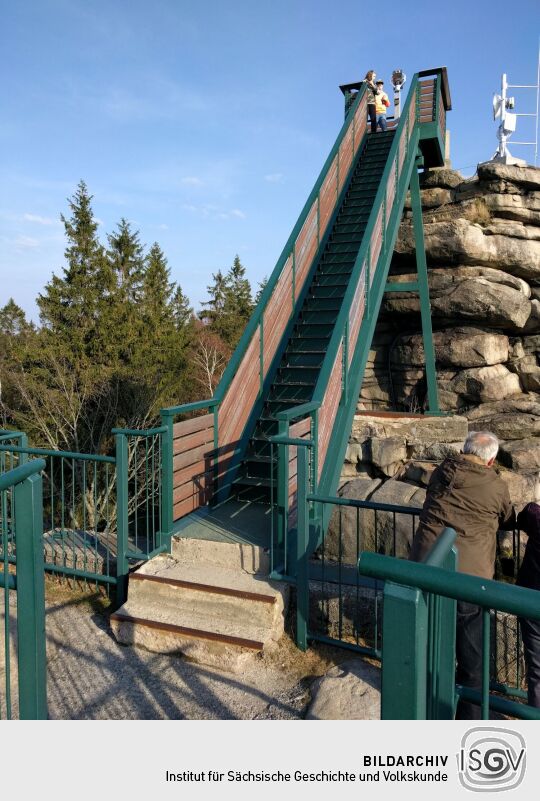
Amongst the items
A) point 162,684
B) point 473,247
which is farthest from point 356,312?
point 473,247

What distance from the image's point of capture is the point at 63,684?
148 inches

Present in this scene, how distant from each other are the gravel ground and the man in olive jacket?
109 cm

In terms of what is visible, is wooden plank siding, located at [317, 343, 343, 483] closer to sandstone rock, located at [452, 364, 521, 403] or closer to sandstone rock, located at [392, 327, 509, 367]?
sandstone rock, located at [452, 364, 521, 403]

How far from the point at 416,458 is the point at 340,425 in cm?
615

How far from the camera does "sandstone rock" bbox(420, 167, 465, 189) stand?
15.0m

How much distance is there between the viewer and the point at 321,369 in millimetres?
5547

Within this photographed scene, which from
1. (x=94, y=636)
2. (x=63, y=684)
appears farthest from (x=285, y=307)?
(x=63, y=684)

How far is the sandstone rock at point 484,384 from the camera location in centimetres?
1377

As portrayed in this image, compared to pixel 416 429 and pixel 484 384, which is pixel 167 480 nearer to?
pixel 416 429

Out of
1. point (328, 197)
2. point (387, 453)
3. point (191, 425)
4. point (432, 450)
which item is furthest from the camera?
point (387, 453)

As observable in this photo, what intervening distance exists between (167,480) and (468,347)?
11028mm

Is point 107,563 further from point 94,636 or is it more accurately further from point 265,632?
point 265,632

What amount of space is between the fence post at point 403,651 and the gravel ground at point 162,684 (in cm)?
227
